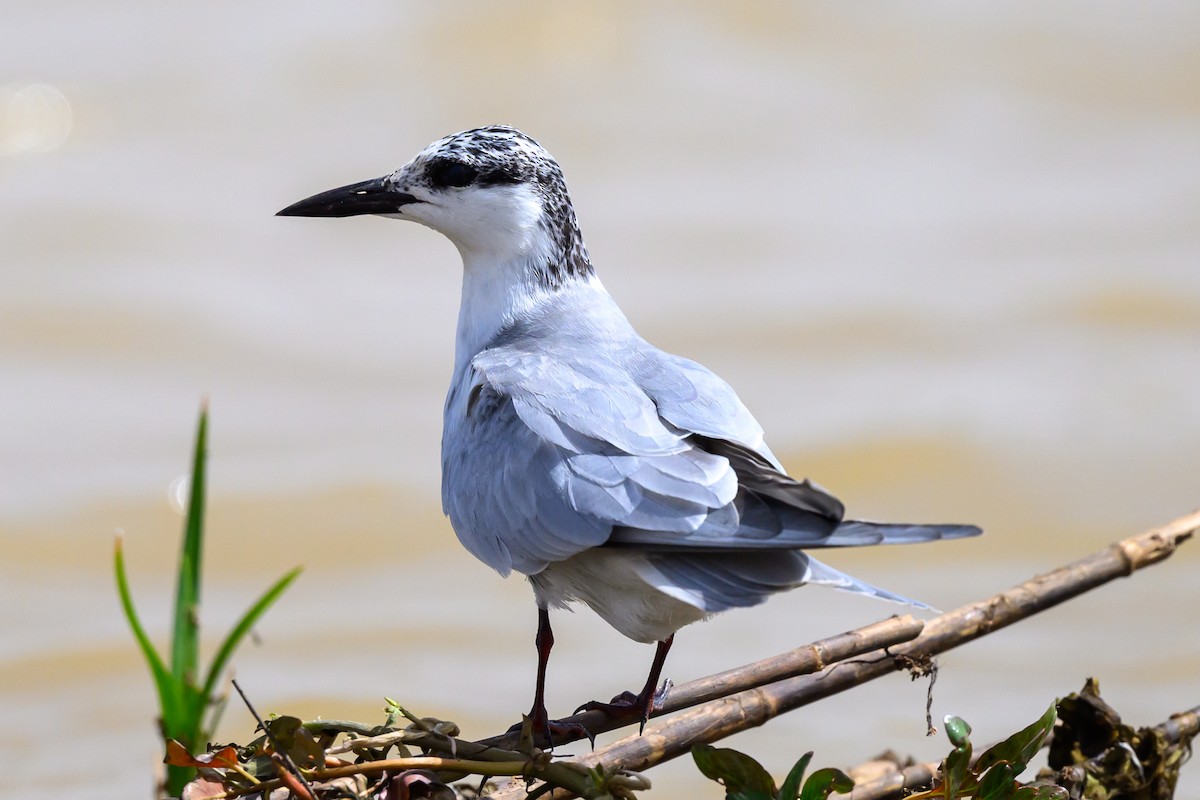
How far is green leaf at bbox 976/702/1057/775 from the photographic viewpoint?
2.57 meters

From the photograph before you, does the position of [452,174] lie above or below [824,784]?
above

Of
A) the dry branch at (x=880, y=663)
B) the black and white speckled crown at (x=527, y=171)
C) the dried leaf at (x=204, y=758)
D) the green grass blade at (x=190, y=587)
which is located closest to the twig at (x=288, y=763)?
the dried leaf at (x=204, y=758)

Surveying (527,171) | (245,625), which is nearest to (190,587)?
(245,625)

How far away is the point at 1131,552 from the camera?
327 cm

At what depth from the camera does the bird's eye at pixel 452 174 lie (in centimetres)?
359

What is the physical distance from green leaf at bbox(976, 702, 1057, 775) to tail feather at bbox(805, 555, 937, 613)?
274mm

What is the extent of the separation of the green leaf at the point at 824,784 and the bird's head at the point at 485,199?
1528 millimetres

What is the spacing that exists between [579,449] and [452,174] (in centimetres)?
97

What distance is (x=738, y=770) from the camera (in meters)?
2.57

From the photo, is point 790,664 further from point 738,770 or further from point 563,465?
point 563,465

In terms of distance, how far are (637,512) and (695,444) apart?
0.79ft

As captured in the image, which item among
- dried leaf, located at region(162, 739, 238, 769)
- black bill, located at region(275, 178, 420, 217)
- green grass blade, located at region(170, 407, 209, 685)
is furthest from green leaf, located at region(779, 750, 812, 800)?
black bill, located at region(275, 178, 420, 217)

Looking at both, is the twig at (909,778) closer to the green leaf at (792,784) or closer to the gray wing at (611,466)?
the green leaf at (792,784)

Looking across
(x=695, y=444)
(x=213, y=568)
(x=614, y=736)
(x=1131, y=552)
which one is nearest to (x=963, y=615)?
(x=1131, y=552)
